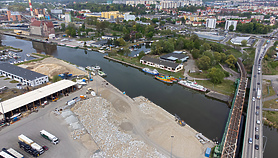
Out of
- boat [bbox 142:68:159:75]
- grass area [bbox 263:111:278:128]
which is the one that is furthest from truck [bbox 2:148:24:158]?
grass area [bbox 263:111:278:128]

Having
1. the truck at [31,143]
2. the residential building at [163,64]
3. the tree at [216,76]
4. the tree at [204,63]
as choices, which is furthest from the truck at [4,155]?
the tree at [204,63]

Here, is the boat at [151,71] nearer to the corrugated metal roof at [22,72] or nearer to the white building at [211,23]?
the corrugated metal roof at [22,72]

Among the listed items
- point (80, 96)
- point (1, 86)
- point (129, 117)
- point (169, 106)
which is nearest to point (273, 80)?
point (169, 106)

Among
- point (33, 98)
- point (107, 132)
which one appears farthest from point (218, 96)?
point (33, 98)

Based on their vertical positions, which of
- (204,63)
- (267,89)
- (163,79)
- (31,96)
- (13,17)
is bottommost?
(267,89)

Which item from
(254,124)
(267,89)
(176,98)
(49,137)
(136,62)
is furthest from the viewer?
(136,62)

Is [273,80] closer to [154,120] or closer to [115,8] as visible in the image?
[154,120]

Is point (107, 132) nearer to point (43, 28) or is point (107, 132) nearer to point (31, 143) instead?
point (31, 143)
